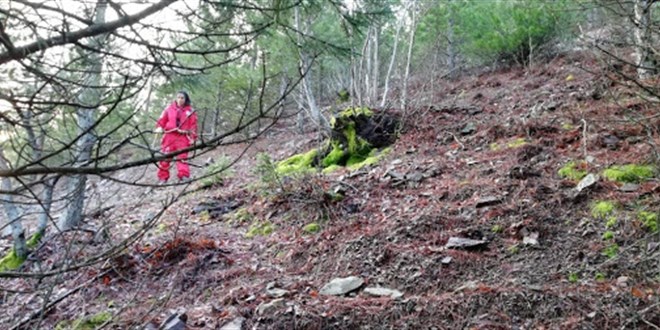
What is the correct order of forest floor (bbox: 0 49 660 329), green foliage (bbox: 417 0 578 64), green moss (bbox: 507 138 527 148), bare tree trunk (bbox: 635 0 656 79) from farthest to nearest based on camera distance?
green foliage (bbox: 417 0 578 64), green moss (bbox: 507 138 527 148), forest floor (bbox: 0 49 660 329), bare tree trunk (bbox: 635 0 656 79)

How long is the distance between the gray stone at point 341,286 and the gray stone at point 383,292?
0.12m

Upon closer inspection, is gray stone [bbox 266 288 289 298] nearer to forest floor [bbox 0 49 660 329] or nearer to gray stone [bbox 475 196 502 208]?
forest floor [bbox 0 49 660 329]

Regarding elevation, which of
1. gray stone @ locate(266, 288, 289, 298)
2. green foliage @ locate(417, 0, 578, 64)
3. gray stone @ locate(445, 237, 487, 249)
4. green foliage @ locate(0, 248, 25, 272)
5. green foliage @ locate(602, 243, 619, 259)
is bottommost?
green foliage @ locate(602, 243, 619, 259)

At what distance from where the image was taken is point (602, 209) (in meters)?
3.75

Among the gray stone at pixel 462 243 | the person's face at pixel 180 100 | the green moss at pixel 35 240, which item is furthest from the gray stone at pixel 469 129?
the green moss at pixel 35 240

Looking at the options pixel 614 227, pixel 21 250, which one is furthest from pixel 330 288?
pixel 21 250

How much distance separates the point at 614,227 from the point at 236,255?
345 centimetres

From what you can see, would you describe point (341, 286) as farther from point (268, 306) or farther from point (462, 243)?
point (462, 243)

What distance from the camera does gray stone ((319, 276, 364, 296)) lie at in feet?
11.5

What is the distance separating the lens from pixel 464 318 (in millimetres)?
2898

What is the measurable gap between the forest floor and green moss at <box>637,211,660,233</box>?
3cm

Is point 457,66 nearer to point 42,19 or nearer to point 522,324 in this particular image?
point 522,324

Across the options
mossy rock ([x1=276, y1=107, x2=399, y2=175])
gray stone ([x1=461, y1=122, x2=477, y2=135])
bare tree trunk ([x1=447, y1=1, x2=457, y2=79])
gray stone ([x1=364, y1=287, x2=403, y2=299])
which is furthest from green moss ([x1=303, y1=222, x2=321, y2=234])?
bare tree trunk ([x1=447, y1=1, x2=457, y2=79])

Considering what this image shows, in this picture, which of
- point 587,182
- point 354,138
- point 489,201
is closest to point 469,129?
point 354,138
